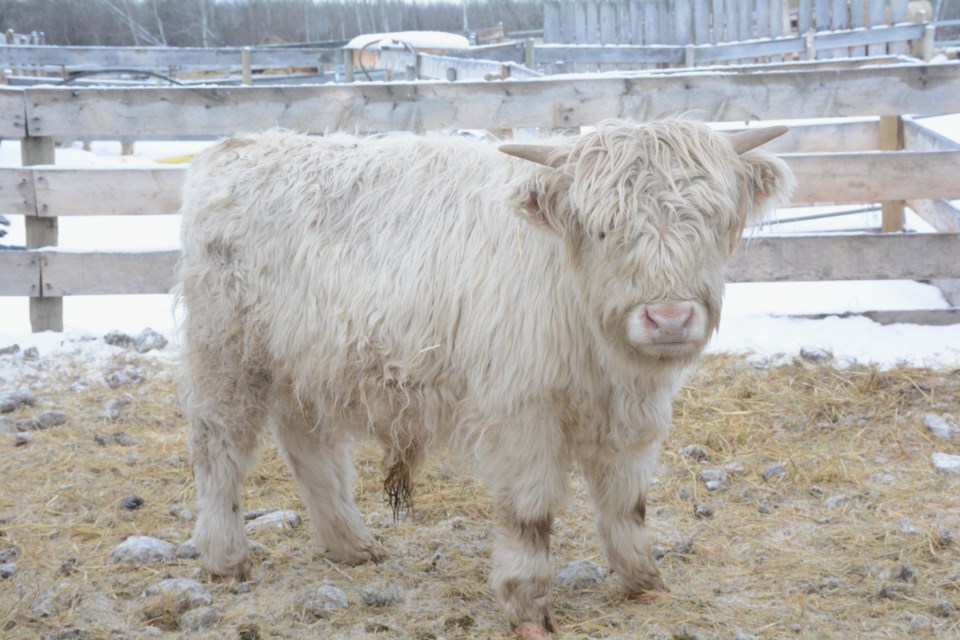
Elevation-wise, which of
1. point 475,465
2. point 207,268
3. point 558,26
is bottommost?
point 475,465

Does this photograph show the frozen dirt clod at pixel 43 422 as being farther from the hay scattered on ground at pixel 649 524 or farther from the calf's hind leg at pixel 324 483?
the calf's hind leg at pixel 324 483

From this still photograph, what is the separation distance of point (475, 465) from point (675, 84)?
3.72 m

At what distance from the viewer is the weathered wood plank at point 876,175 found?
629cm

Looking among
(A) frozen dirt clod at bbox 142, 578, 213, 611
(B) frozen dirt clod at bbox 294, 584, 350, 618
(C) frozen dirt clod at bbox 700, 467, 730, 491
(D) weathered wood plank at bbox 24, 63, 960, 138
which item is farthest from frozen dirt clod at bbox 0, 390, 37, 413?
(C) frozen dirt clod at bbox 700, 467, 730, 491

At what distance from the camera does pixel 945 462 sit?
15.0ft

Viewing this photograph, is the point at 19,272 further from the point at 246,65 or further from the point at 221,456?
the point at 246,65

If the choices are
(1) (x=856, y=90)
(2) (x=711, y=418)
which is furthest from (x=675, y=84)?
(2) (x=711, y=418)

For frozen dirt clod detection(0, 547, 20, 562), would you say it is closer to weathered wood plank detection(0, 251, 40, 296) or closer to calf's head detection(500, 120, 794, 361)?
calf's head detection(500, 120, 794, 361)

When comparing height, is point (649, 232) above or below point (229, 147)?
below

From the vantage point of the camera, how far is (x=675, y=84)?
6.42 metres

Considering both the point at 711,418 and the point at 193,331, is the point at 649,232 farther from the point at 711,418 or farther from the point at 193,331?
the point at 711,418

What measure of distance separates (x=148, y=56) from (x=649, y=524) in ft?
56.2

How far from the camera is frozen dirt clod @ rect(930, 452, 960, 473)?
14.8ft

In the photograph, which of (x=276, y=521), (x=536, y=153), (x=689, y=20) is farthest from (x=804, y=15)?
(x=536, y=153)
